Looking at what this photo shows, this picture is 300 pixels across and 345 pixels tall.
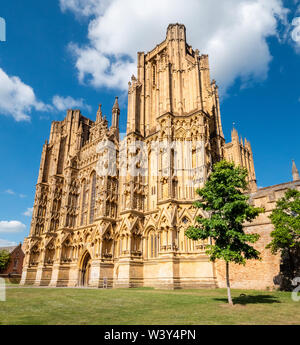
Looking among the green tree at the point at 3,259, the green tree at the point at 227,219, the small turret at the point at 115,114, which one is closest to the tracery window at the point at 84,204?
the small turret at the point at 115,114

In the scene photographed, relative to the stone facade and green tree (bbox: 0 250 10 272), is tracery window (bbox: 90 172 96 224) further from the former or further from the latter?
the stone facade

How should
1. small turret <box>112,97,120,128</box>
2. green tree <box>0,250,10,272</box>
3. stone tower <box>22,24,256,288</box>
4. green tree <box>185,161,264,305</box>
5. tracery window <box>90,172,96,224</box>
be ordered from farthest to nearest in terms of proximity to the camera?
green tree <box>0,250,10,272</box> < small turret <box>112,97,120,128</box> < tracery window <box>90,172,96,224</box> < stone tower <box>22,24,256,288</box> < green tree <box>185,161,264,305</box>

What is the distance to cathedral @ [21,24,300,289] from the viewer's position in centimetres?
2408

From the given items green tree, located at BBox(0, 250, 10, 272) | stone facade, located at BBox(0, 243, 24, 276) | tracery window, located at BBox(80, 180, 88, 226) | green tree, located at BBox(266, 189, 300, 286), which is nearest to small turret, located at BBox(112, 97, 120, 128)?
tracery window, located at BBox(80, 180, 88, 226)

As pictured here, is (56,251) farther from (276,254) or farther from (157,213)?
(276,254)

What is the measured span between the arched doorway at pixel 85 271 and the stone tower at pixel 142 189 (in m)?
0.13

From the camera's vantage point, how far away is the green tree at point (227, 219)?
1243cm

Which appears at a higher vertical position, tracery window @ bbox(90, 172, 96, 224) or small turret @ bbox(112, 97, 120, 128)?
small turret @ bbox(112, 97, 120, 128)

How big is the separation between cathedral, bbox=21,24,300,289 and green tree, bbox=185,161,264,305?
8.69 meters

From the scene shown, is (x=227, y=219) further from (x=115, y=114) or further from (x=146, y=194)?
(x=115, y=114)

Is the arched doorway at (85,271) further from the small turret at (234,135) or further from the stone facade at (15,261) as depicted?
the stone facade at (15,261)
